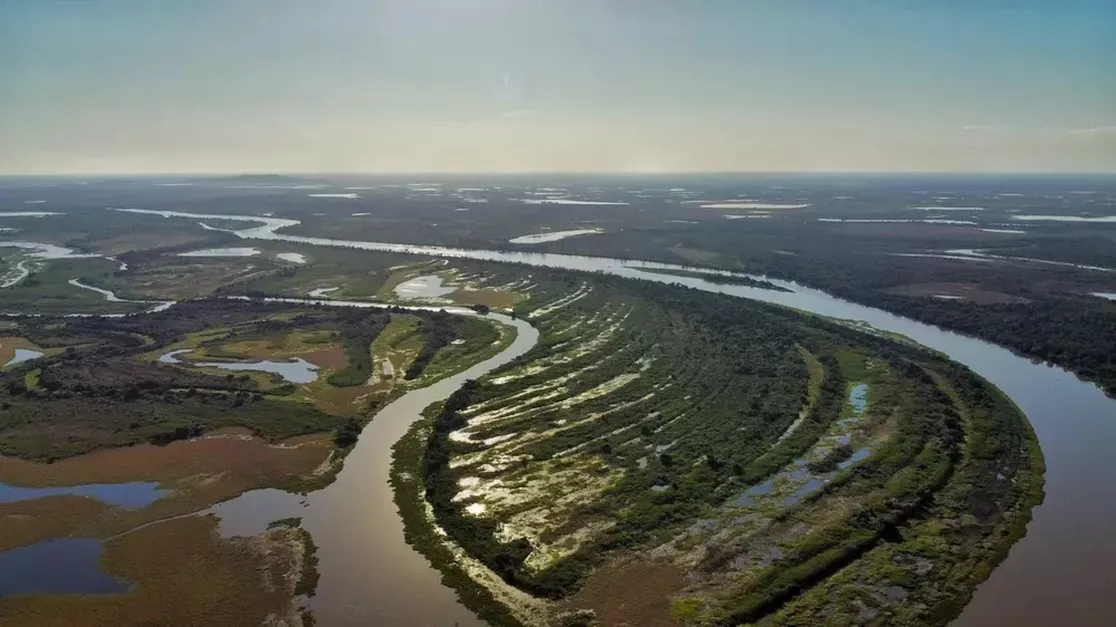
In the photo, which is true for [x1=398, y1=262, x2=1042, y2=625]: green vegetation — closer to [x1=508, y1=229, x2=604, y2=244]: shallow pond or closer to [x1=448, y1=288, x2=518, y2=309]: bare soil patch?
[x1=448, y1=288, x2=518, y2=309]: bare soil patch

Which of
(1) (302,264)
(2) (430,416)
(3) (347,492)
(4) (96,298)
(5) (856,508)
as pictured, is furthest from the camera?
(1) (302,264)

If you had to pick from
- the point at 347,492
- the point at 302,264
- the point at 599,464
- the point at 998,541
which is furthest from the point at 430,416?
the point at 302,264

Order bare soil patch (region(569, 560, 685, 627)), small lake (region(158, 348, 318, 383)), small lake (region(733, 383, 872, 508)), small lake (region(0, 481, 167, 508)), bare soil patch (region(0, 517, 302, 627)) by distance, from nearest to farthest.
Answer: bare soil patch (region(569, 560, 685, 627))
bare soil patch (region(0, 517, 302, 627))
small lake (region(733, 383, 872, 508))
small lake (region(0, 481, 167, 508))
small lake (region(158, 348, 318, 383))

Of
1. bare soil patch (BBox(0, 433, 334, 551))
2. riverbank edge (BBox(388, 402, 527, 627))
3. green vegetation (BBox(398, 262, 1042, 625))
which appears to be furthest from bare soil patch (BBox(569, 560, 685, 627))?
bare soil patch (BBox(0, 433, 334, 551))

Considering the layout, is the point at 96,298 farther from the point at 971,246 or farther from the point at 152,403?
the point at 971,246

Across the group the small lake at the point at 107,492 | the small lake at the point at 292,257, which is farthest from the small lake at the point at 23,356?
the small lake at the point at 292,257

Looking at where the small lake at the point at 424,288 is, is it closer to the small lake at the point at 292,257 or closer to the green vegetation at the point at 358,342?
the green vegetation at the point at 358,342
